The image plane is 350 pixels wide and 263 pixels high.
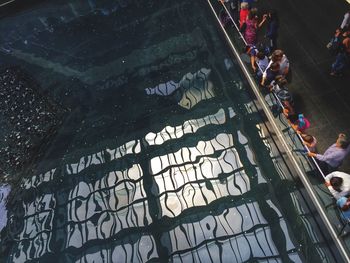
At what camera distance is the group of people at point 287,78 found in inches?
246

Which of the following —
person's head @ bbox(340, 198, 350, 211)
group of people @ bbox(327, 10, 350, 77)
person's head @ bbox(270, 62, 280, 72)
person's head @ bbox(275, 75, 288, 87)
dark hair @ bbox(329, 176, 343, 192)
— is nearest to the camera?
person's head @ bbox(340, 198, 350, 211)

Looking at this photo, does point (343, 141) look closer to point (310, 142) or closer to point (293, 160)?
point (310, 142)

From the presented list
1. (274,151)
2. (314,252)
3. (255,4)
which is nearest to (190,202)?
(274,151)

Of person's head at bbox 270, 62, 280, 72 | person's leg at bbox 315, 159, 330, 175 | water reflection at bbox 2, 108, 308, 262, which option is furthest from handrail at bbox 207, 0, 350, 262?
water reflection at bbox 2, 108, 308, 262

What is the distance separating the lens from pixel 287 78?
28.3 ft

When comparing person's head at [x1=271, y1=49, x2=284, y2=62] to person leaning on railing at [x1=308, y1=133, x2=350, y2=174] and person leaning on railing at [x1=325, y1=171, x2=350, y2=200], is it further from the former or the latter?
person leaning on railing at [x1=325, y1=171, x2=350, y2=200]

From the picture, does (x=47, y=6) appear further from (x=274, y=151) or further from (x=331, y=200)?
(x=331, y=200)

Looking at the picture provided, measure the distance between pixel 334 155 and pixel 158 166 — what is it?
538 cm

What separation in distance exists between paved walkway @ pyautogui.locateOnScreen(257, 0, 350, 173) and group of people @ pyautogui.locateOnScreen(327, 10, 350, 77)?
0.24 meters

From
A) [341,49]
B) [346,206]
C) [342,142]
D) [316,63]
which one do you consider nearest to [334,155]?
[342,142]

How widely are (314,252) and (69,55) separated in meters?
12.7

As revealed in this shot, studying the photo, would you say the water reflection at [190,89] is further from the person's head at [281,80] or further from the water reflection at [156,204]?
the person's head at [281,80]

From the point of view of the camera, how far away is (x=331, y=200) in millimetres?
6473

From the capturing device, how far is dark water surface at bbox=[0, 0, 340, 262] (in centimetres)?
855
